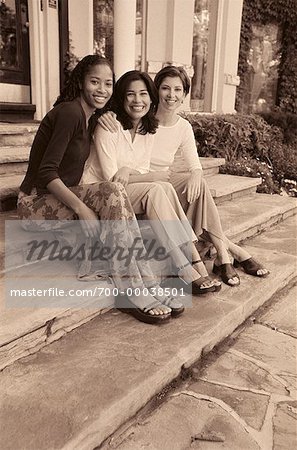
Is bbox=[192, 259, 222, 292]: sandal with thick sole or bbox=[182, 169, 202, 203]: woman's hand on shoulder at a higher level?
bbox=[182, 169, 202, 203]: woman's hand on shoulder

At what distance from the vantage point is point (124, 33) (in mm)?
4227

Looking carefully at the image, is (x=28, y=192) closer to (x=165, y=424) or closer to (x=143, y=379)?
(x=143, y=379)

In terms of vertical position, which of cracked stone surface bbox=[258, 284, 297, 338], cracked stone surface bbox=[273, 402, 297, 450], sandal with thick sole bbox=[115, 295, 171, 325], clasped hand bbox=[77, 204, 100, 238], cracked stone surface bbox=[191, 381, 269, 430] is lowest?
cracked stone surface bbox=[258, 284, 297, 338]

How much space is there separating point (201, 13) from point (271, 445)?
6.99m

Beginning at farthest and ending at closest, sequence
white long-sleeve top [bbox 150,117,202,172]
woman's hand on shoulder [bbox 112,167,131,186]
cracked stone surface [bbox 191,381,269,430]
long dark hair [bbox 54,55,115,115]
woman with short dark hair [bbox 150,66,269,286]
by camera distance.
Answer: white long-sleeve top [bbox 150,117,202,172]
woman with short dark hair [bbox 150,66,269,286]
woman's hand on shoulder [bbox 112,167,131,186]
long dark hair [bbox 54,55,115,115]
cracked stone surface [bbox 191,381,269,430]

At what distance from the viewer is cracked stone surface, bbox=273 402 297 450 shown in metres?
1.46

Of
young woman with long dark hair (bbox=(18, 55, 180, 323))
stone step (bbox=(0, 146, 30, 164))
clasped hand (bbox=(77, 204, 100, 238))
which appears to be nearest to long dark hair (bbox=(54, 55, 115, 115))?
young woman with long dark hair (bbox=(18, 55, 180, 323))

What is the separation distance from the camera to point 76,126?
6.53ft

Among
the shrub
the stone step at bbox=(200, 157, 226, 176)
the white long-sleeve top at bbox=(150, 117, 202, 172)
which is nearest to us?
the white long-sleeve top at bbox=(150, 117, 202, 172)

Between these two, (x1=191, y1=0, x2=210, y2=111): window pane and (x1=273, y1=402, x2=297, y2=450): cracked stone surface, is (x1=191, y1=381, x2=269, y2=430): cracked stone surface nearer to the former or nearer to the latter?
(x1=273, y1=402, x2=297, y2=450): cracked stone surface

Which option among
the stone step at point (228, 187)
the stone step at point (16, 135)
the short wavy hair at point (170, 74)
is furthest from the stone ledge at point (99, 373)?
the stone step at point (16, 135)

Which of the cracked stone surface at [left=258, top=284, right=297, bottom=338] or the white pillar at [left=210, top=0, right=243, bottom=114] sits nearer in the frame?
the cracked stone surface at [left=258, top=284, right=297, bottom=338]

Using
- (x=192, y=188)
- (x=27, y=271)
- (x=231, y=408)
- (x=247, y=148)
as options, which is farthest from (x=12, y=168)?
(x=247, y=148)

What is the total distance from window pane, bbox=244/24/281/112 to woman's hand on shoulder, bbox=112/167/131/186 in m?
7.84
